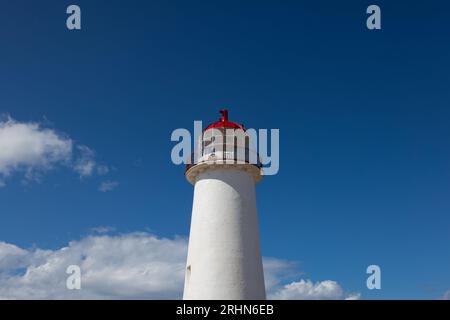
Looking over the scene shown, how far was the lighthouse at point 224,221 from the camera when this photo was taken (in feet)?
71.7

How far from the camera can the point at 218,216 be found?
22578 millimetres

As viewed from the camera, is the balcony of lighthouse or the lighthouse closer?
the lighthouse

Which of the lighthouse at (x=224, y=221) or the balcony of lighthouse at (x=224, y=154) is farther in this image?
the balcony of lighthouse at (x=224, y=154)

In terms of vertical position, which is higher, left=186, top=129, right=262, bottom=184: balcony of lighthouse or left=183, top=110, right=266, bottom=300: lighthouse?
left=186, top=129, right=262, bottom=184: balcony of lighthouse

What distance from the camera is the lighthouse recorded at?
21.9m

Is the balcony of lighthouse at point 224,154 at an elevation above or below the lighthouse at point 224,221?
above

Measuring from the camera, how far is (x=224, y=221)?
73.8 feet
